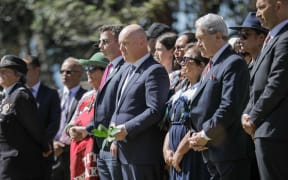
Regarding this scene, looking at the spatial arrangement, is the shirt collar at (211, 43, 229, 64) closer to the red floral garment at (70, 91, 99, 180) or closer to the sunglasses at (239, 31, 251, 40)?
the sunglasses at (239, 31, 251, 40)

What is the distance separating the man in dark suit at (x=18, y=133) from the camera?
9211 millimetres

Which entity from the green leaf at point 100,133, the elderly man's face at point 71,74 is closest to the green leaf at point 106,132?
the green leaf at point 100,133

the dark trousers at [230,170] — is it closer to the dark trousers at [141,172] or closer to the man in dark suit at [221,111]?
the man in dark suit at [221,111]

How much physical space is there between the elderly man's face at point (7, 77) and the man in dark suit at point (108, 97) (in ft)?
4.56

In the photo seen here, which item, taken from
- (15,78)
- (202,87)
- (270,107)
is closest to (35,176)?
(15,78)

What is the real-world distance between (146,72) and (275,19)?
1.76 meters

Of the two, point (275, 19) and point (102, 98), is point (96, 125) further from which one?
point (275, 19)

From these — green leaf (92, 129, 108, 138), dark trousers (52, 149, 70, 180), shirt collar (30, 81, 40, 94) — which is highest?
shirt collar (30, 81, 40, 94)

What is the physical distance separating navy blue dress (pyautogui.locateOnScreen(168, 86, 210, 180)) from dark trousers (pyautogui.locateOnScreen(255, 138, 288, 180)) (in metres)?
0.97

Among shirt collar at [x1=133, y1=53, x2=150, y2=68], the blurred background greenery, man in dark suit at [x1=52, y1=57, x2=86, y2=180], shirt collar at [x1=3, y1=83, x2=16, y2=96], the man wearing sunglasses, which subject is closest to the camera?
the man wearing sunglasses

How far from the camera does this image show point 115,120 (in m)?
7.68

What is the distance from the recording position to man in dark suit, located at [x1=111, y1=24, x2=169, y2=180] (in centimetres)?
745

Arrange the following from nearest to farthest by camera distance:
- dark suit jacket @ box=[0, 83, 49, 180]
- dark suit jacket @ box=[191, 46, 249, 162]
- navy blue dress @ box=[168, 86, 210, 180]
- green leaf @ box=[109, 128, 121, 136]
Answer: dark suit jacket @ box=[191, 46, 249, 162]
navy blue dress @ box=[168, 86, 210, 180]
green leaf @ box=[109, 128, 121, 136]
dark suit jacket @ box=[0, 83, 49, 180]

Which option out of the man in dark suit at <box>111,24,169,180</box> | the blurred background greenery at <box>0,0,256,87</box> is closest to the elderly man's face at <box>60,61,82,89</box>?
the blurred background greenery at <box>0,0,256,87</box>
